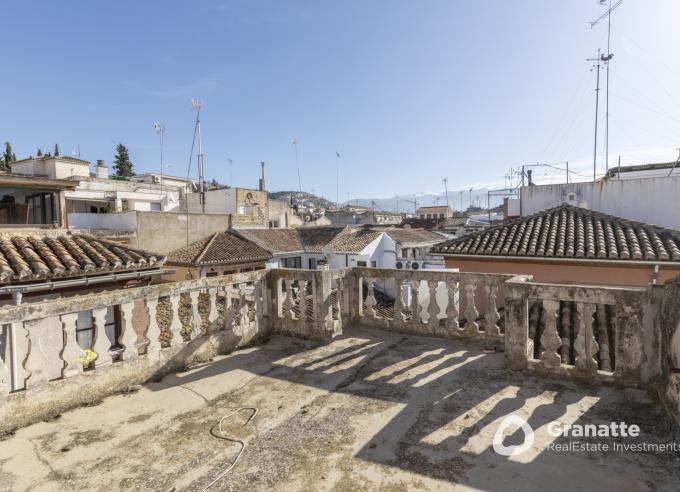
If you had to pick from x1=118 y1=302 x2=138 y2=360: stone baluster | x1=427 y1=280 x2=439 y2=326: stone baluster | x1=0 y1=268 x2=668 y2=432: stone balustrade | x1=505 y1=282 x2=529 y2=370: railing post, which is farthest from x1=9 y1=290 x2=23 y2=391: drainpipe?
x1=505 y1=282 x2=529 y2=370: railing post

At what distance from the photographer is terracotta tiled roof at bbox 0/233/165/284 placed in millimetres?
8906

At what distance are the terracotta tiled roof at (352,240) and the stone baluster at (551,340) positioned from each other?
30177 mm

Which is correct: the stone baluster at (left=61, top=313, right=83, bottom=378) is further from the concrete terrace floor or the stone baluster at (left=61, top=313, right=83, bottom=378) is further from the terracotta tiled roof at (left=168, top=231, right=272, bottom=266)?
the terracotta tiled roof at (left=168, top=231, right=272, bottom=266)

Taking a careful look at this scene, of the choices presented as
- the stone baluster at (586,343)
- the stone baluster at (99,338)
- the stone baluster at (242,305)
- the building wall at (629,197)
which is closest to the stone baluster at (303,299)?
the stone baluster at (242,305)

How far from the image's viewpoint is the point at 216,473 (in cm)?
304

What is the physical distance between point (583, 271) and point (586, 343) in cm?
846

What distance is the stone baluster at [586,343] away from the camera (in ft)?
14.6

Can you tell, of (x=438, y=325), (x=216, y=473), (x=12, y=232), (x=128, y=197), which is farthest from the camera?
(x=128, y=197)

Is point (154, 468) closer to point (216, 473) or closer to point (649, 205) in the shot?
point (216, 473)

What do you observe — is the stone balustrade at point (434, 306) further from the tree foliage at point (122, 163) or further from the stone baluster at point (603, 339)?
the tree foliage at point (122, 163)

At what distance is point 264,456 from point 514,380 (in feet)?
9.91

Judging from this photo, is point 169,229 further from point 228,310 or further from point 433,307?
point 433,307

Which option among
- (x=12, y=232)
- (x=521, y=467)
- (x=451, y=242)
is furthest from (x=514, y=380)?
(x=12, y=232)

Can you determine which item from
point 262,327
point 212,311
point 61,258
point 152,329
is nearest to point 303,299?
point 262,327
